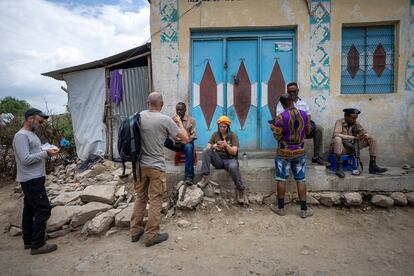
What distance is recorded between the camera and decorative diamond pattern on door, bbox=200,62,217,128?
5785 mm

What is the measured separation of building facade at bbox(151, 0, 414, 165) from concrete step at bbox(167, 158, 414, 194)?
966mm

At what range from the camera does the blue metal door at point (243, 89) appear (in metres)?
5.72

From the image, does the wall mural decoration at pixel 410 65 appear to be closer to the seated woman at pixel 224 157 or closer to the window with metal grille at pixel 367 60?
the window with metal grille at pixel 367 60

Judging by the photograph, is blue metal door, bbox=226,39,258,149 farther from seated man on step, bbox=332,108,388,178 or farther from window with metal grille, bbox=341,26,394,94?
window with metal grille, bbox=341,26,394,94

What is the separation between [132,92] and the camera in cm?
642

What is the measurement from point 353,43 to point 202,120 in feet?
11.6

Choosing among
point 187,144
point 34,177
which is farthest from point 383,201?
point 34,177

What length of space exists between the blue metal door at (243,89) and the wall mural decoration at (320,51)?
1166 mm

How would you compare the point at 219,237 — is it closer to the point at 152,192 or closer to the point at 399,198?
the point at 152,192

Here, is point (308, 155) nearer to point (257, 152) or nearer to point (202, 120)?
point (257, 152)

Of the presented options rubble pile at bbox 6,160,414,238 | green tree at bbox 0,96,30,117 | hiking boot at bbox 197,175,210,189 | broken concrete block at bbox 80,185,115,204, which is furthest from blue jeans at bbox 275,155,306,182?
green tree at bbox 0,96,30,117

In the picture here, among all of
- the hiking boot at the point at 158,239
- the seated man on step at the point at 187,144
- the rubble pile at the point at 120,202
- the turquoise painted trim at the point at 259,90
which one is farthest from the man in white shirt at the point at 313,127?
the hiking boot at the point at 158,239

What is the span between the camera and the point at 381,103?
540cm

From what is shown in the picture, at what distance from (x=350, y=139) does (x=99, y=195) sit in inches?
177
